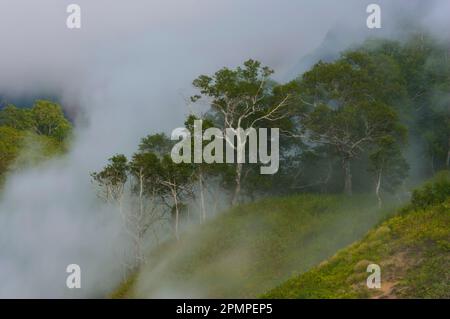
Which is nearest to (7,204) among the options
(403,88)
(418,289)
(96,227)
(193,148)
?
(96,227)

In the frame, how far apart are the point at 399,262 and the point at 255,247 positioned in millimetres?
10136

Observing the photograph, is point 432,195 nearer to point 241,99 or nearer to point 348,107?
point 348,107

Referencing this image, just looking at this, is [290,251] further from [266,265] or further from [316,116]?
[316,116]

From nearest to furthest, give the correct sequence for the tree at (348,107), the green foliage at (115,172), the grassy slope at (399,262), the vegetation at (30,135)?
1. the grassy slope at (399,262)
2. the tree at (348,107)
3. the green foliage at (115,172)
4. the vegetation at (30,135)

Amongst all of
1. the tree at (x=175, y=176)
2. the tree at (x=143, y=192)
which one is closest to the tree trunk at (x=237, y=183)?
the tree at (x=175, y=176)

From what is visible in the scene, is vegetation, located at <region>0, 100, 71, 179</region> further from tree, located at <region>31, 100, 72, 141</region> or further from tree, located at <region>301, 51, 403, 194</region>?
tree, located at <region>301, 51, 403, 194</region>

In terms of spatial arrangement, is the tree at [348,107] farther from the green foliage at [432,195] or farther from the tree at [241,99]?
the green foliage at [432,195]

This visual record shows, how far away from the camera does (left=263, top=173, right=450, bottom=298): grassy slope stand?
17.7 meters

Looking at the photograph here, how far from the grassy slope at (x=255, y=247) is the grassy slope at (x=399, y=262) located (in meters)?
2.86

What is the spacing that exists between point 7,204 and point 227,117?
28429 mm

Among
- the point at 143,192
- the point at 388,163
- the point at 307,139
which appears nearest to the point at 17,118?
the point at 143,192

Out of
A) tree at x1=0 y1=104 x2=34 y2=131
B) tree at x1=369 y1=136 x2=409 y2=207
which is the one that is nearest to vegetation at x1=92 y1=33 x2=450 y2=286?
tree at x1=369 y1=136 x2=409 y2=207

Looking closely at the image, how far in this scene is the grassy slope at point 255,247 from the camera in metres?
25.2

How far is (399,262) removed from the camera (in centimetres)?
1944
